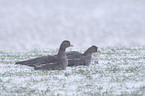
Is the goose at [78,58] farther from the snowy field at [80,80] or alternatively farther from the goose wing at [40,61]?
the goose wing at [40,61]

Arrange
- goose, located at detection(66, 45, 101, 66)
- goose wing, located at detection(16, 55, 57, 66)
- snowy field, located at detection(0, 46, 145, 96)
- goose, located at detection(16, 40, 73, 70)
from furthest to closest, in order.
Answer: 1. goose, located at detection(66, 45, 101, 66)
2. goose wing, located at detection(16, 55, 57, 66)
3. goose, located at detection(16, 40, 73, 70)
4. snowy field, located at detection(0, 46, 145, 96)

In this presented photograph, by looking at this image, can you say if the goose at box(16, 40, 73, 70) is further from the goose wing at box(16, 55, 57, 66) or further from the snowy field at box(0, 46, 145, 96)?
the snowy field at box(0, 46, 145, 96)

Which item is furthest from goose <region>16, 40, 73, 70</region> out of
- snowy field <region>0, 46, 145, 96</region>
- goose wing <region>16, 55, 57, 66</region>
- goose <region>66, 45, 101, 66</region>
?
goose <region>66, 45, 101, 66</region>

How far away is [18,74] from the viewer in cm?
909

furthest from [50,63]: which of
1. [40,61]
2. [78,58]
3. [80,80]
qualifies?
[80,80]

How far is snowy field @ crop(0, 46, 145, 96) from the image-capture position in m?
7.18

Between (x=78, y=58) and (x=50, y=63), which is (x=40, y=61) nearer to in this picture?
(x=50, y=63)

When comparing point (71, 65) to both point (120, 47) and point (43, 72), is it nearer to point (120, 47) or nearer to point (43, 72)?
point (43, 72)

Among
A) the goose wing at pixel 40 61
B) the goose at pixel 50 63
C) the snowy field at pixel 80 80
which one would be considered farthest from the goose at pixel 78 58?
the goose wing at pixel 40 61

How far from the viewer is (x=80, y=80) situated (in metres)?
8.29

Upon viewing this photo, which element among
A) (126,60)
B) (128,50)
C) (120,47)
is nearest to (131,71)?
(126,60)

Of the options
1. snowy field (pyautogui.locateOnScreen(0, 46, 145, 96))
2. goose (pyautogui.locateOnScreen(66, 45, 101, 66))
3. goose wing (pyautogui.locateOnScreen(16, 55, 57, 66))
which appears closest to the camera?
snowy field (pyautogui.locateOnScreen(0, 46, 145, 96))

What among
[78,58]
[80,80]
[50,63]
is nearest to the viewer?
[80,80]

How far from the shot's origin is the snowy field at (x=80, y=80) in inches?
283
